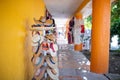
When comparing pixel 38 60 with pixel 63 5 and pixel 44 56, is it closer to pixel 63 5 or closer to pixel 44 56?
pixel 44 56

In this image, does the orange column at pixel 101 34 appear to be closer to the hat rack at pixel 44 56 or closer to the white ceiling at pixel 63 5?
the hat rack at pixel 44 56

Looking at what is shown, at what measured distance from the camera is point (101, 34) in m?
5.81

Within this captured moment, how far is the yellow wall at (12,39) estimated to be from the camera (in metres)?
3.19

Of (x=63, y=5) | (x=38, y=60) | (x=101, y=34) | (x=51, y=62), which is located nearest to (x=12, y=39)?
(x=38, y=60)

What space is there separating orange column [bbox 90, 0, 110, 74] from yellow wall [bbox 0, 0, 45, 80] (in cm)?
263

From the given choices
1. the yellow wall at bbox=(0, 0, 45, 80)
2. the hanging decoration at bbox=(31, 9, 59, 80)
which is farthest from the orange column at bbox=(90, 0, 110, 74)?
the yellow wall at bbox=(0, 0, 45, 80)

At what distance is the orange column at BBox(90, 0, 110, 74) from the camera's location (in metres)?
5.77

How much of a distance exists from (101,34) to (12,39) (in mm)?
3175

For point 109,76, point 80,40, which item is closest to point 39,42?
point 109,76

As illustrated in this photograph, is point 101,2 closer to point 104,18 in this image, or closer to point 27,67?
point 104,18

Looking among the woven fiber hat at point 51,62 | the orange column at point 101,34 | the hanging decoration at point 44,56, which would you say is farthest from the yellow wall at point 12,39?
the orange column at point 101,34

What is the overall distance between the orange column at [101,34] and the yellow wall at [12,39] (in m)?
2.63

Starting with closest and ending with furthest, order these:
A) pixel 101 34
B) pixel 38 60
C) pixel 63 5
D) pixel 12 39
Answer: pixel 12 39 → pixel 38 60 → pixel 101 34 → pixel 63 5

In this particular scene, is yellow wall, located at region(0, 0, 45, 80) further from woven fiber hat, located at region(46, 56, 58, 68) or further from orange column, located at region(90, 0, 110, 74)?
orange column, located at region(90, 0, 110, 74)
